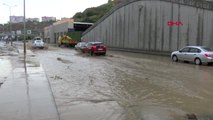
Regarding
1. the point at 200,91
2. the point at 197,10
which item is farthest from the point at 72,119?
the point at 197,10

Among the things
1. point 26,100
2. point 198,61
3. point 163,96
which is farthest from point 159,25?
point 26,100

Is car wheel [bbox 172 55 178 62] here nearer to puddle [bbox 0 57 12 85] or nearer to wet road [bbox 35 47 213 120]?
wet road [bbox 35 47 213 120]

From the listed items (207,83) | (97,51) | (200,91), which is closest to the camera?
(200,91)

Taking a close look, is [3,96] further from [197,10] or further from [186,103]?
[197,10]

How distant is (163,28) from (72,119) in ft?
121

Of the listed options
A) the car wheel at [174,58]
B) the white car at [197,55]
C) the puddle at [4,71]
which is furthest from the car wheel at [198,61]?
the puddle at [4,71]

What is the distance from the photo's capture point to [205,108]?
1137cm

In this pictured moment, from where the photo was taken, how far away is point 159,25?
153 feet

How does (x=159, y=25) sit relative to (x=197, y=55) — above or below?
above

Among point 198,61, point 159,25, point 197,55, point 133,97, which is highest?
point 159,25

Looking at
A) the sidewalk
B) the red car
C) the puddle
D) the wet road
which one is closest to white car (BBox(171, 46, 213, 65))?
the wet road

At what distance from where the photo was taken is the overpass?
126ft

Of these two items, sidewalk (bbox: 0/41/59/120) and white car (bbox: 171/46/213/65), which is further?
white car (bbox: 171/46/213/65)

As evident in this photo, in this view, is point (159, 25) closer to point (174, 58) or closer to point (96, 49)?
point (96, 49)
